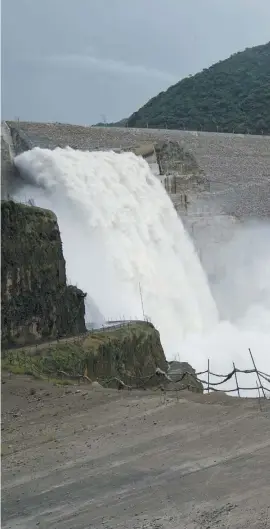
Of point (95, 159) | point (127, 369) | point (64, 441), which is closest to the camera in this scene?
point (64, 441)

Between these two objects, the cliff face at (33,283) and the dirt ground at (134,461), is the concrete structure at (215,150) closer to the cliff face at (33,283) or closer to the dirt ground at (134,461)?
the cliff face at (33,283)

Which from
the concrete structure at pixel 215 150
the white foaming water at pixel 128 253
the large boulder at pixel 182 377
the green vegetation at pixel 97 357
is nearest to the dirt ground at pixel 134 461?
the green vegetation at pixel 97 357

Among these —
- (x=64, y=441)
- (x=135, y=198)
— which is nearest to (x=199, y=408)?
(x=64, y=441)

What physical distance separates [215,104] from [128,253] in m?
25.3

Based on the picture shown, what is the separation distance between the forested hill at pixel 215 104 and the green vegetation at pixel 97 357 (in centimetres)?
2672

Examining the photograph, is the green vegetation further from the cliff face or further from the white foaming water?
the white foaming water

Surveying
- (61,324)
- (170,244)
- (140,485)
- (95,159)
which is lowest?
(140,485)

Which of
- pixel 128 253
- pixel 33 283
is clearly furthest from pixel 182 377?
pixel 128 253

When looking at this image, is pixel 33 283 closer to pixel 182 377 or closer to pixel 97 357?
pixel 97 357

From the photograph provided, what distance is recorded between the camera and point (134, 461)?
5.27 meters

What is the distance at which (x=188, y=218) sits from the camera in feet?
76.0

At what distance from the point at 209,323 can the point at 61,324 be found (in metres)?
9.05

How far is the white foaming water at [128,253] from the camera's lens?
15.6 meters

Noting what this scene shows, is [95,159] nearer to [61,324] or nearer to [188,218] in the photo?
[188,218]
